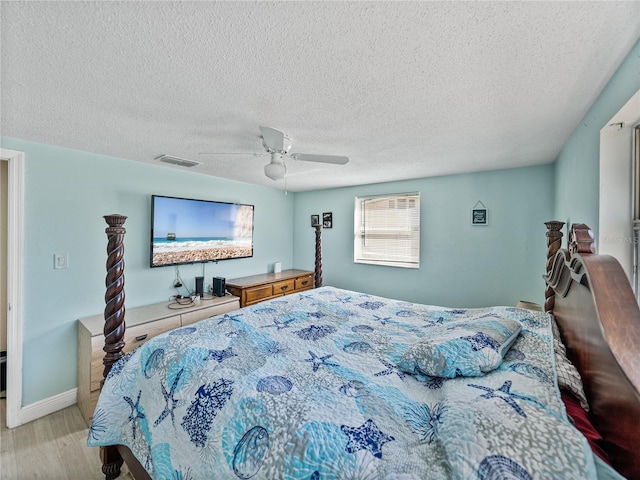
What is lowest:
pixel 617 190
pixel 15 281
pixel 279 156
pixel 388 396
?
pixel 388 396

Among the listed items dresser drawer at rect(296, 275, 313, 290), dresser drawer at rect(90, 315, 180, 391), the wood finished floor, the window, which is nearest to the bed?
the wood finished floor

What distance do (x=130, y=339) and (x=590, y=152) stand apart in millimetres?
3705

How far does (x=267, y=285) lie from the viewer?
12.2 ft

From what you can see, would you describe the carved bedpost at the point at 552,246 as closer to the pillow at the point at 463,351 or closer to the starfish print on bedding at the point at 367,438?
the pillow at the point at 463,351

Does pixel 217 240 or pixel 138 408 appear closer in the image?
pixel 138 408

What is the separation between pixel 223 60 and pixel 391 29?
74 centimetres

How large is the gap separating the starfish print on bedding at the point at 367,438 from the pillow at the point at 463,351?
0.39 metres

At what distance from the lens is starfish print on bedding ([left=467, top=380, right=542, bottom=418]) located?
29.8 inches

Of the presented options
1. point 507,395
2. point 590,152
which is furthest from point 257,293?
point 590,152

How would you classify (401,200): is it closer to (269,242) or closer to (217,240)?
(269,242)

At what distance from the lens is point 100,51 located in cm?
113

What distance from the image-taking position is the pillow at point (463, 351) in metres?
1.06

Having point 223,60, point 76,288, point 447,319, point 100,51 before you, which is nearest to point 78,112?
point 100,51

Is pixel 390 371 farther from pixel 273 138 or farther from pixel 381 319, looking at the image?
pixel 273 138
